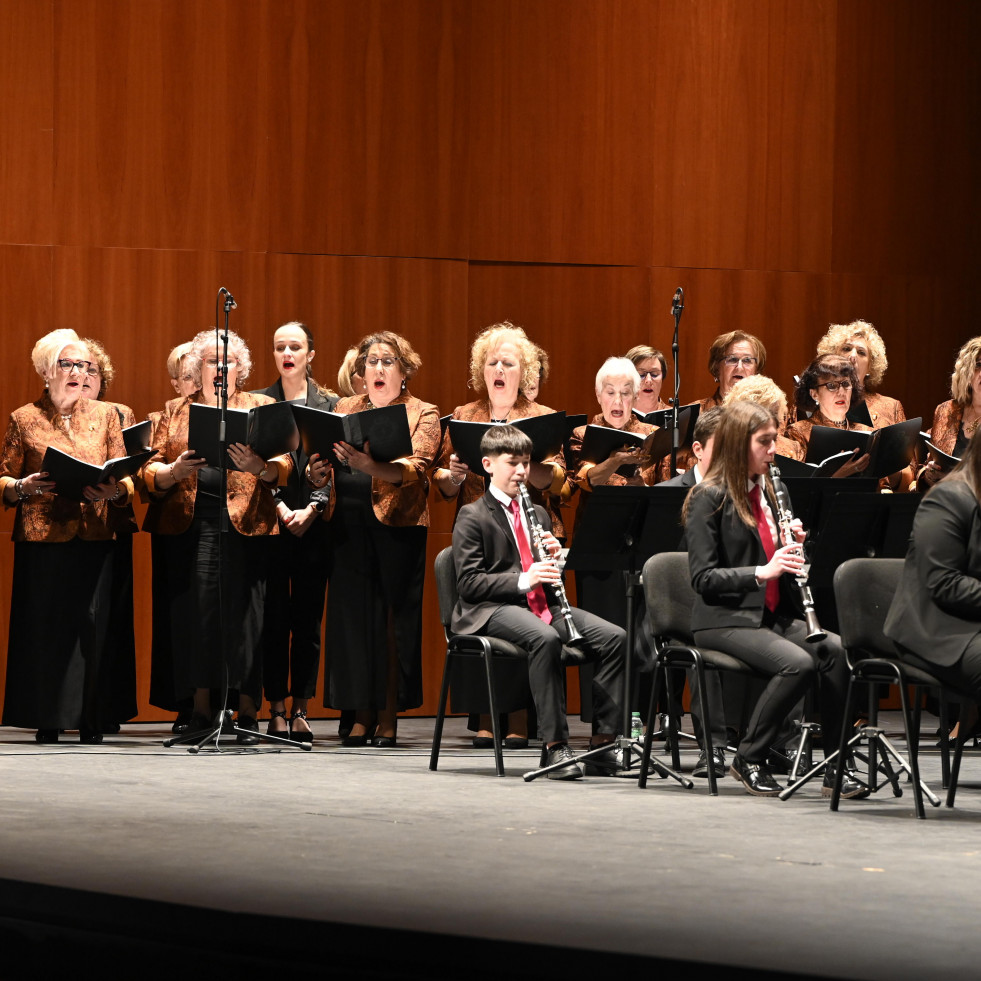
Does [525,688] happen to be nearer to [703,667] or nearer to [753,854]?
[703,667]

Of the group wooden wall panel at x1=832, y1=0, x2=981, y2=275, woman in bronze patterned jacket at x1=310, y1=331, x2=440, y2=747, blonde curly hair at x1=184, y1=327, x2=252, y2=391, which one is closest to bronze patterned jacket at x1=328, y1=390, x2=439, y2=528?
woman in bronze patterned jacket at x1=310, y1=331, x2=440, y2=747

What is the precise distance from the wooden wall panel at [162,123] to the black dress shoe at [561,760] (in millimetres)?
3129

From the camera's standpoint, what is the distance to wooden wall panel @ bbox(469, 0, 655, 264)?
8.12 metres

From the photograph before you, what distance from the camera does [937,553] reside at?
4551 millimetres

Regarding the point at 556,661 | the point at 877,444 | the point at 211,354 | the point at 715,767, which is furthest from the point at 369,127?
the point at 715,767

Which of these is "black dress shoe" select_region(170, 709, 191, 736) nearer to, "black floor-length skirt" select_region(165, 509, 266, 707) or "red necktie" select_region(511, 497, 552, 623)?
"black floor-length skirt" select_region(165, 509, 266, 707)

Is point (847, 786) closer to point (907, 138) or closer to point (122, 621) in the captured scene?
point (122, 621)

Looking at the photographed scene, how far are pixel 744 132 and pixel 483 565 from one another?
3522 millimetres

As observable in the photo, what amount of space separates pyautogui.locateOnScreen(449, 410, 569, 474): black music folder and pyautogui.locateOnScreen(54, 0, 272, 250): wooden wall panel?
80.1 inches

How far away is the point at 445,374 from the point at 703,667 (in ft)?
10.8

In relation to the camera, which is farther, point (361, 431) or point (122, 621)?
point (122, 621)

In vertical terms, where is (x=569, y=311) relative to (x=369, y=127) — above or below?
below

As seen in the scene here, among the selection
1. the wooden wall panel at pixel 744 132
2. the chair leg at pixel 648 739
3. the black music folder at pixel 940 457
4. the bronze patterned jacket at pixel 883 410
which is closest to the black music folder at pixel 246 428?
the chair leg at pixel 648 739

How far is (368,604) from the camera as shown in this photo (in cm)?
669
